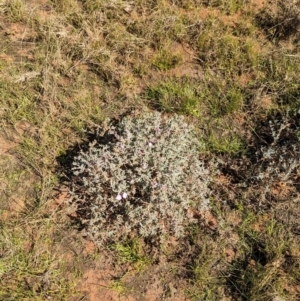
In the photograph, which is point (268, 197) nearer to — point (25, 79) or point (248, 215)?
point (248, 215)

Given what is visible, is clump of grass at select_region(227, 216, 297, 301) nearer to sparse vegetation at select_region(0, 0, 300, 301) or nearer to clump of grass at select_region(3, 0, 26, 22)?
sparse vegetation at select_region(0, 0, 300, 301)

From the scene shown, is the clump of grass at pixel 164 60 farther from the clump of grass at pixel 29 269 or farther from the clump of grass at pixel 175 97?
the clump of grass at pixel 29 269

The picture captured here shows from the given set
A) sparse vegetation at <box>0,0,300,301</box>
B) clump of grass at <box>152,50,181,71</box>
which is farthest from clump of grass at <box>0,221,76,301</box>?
clump of grass at <box>152,50,181,71</box>

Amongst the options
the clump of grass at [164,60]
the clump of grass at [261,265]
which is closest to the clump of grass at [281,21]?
the clump of grass at [164,60]

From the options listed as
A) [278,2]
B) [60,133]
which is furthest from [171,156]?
[278,2]

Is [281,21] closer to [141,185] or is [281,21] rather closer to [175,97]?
[175,97]

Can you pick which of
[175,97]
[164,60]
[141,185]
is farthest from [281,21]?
[141,185]
